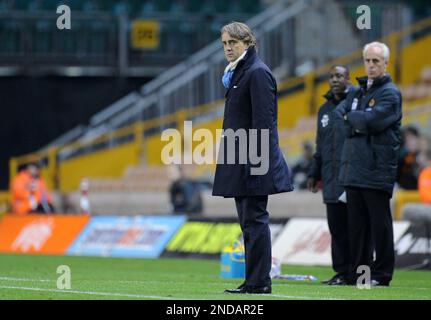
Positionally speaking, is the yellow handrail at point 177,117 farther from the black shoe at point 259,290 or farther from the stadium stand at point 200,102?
the black shoe at point 259,290

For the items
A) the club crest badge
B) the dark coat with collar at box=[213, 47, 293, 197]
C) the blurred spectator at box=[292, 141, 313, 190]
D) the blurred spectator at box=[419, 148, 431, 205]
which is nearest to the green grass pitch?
the dark coat with collar at box=[213, 47, 293, 197]

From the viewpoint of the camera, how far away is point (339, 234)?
13219mm

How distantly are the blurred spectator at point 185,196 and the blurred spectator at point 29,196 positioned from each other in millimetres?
3648

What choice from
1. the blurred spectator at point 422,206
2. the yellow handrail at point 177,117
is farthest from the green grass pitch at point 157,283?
the yellow handrail at point 177,117

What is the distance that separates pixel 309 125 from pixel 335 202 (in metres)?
12.6

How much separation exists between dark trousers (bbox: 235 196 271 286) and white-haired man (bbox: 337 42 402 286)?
5.83ft

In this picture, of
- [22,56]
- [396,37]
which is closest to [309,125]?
[396,37]

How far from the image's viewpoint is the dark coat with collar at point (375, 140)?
39.8 feet

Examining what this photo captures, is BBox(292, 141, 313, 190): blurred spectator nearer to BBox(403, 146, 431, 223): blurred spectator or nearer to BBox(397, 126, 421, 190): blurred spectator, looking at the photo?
BBox(397, 126, 421, 190): blurred spectator

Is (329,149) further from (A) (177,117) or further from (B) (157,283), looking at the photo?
(A) (177,117)

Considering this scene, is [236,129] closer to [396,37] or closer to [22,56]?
[396,37]

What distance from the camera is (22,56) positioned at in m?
30.3

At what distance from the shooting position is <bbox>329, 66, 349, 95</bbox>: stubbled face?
13.4 metres
